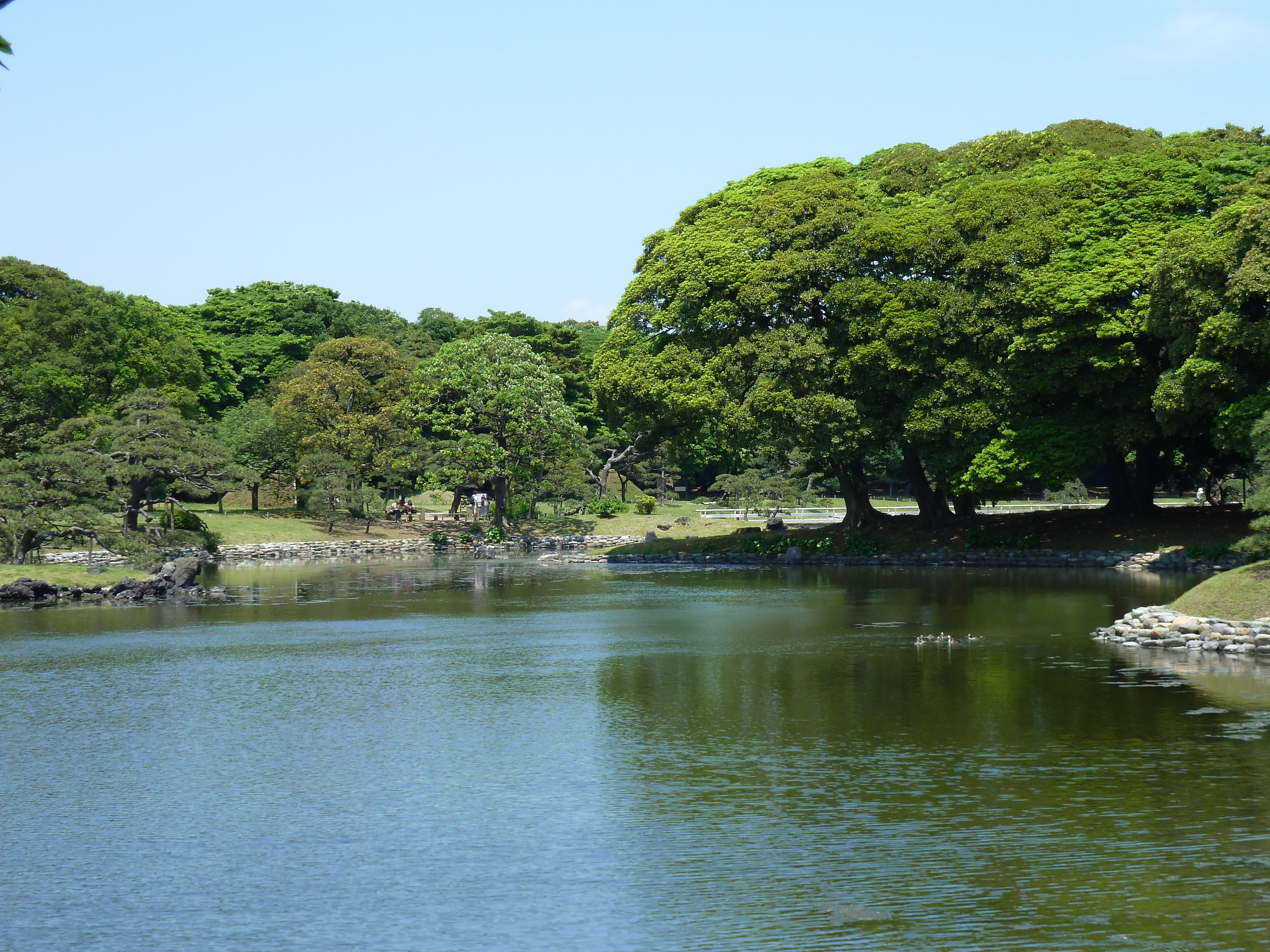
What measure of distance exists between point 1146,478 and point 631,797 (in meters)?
36.8

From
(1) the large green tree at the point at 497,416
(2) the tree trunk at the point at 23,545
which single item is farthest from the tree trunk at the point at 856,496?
(2) the tree trunk at the point at 23,545

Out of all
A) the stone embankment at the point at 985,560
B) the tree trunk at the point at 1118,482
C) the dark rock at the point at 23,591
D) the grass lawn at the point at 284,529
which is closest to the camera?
the dark rock at the point at 23,591

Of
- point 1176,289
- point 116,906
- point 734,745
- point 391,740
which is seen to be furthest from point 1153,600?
point 116,906

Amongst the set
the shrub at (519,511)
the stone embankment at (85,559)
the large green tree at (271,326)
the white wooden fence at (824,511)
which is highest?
the large green tree at (271,326)

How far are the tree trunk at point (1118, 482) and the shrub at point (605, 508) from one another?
2920 cm

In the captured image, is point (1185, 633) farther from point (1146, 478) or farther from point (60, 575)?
point (60, 575)

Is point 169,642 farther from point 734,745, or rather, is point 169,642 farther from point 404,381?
point 404,381

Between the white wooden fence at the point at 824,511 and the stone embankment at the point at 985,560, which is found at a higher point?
the white wooden fence at the point at 824,511

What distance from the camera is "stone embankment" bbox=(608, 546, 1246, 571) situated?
3897 centimetres

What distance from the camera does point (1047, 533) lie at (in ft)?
150

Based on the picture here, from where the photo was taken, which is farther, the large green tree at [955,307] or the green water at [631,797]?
the large green tree at [955,307]

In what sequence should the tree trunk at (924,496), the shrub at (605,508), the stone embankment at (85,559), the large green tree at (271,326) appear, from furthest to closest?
the large green tree at (271,326) < the shrub at (605,508) < the tree trunk at (924,496) < the stone embankment at (85,559)

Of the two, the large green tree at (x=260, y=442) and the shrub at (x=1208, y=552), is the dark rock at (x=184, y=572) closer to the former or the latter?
the large green tree at (x=260, y=442)

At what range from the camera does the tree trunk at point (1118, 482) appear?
45219mm
